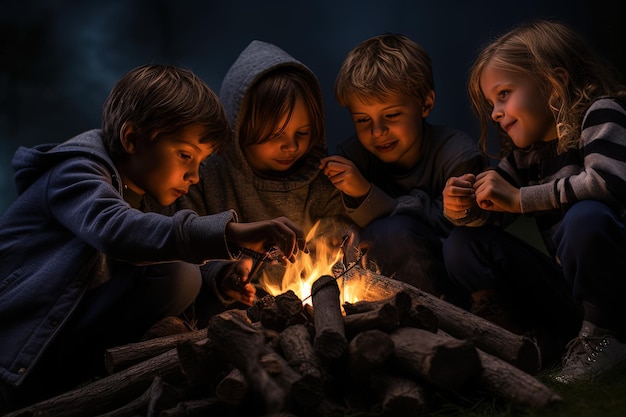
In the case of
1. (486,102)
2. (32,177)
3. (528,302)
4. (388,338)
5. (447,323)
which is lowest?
(528,302)

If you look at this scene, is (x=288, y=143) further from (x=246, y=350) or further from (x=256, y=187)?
(x=246, y=350)

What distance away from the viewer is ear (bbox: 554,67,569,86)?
7.43 ft

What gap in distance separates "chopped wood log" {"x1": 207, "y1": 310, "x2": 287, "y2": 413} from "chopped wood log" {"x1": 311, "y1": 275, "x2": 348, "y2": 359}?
0.14m

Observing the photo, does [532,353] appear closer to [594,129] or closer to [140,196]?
[594,129]

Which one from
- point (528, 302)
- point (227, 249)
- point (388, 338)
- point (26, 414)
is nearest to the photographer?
point (388, 338)

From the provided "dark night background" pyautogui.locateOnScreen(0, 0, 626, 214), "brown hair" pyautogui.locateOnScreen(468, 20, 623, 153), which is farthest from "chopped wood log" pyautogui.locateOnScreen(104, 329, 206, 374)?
"dark night background" pyautogui.locateOnScreen(0, 0, 626, 214)

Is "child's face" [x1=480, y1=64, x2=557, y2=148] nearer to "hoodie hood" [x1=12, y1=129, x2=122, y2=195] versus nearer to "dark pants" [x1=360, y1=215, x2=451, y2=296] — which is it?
"dark pants" [x1=360, y1=215, x2=451, y2=296]

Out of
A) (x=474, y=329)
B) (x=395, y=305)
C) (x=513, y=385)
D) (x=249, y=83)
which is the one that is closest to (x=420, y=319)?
(x=395, y=305)

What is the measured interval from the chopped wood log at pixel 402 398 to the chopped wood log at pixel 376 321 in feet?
0.55

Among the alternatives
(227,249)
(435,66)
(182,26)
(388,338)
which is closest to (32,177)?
(227,249)

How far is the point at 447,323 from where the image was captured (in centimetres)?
186

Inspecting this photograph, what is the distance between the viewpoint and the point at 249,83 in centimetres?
264

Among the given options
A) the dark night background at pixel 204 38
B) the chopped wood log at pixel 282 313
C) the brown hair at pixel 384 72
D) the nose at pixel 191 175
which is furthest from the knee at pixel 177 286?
the dark night background at pixel 204 38

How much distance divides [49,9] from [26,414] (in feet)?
10.5
